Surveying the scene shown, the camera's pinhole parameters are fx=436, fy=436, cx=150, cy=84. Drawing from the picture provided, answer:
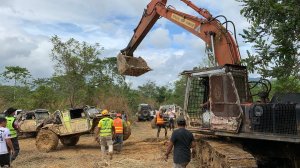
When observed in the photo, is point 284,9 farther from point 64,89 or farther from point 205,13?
point 64,89

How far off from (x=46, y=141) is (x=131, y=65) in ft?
18.4

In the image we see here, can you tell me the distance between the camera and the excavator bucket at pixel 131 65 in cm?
1506

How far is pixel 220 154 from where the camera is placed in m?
8.94

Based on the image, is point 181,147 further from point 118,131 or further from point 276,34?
point 118,131

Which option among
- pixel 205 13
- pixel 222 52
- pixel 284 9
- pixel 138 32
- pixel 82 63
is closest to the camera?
pixel 284 9

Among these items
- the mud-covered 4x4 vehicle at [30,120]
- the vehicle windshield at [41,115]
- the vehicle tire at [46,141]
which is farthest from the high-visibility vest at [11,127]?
the vehicle windshield at [41,115]

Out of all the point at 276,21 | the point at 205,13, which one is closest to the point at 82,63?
the point at 205,13

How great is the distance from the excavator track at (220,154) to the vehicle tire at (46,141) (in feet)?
28.1

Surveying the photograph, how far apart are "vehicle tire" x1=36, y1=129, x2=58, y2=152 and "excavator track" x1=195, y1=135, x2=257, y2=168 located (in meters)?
8.58

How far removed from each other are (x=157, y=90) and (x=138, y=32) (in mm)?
54009

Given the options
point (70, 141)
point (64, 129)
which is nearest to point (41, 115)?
point (70, 141)

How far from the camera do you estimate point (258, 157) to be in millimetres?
9930

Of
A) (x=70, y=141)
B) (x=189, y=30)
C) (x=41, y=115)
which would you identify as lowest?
(x=70, y=141)

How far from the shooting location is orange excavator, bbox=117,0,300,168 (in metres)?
8.45
